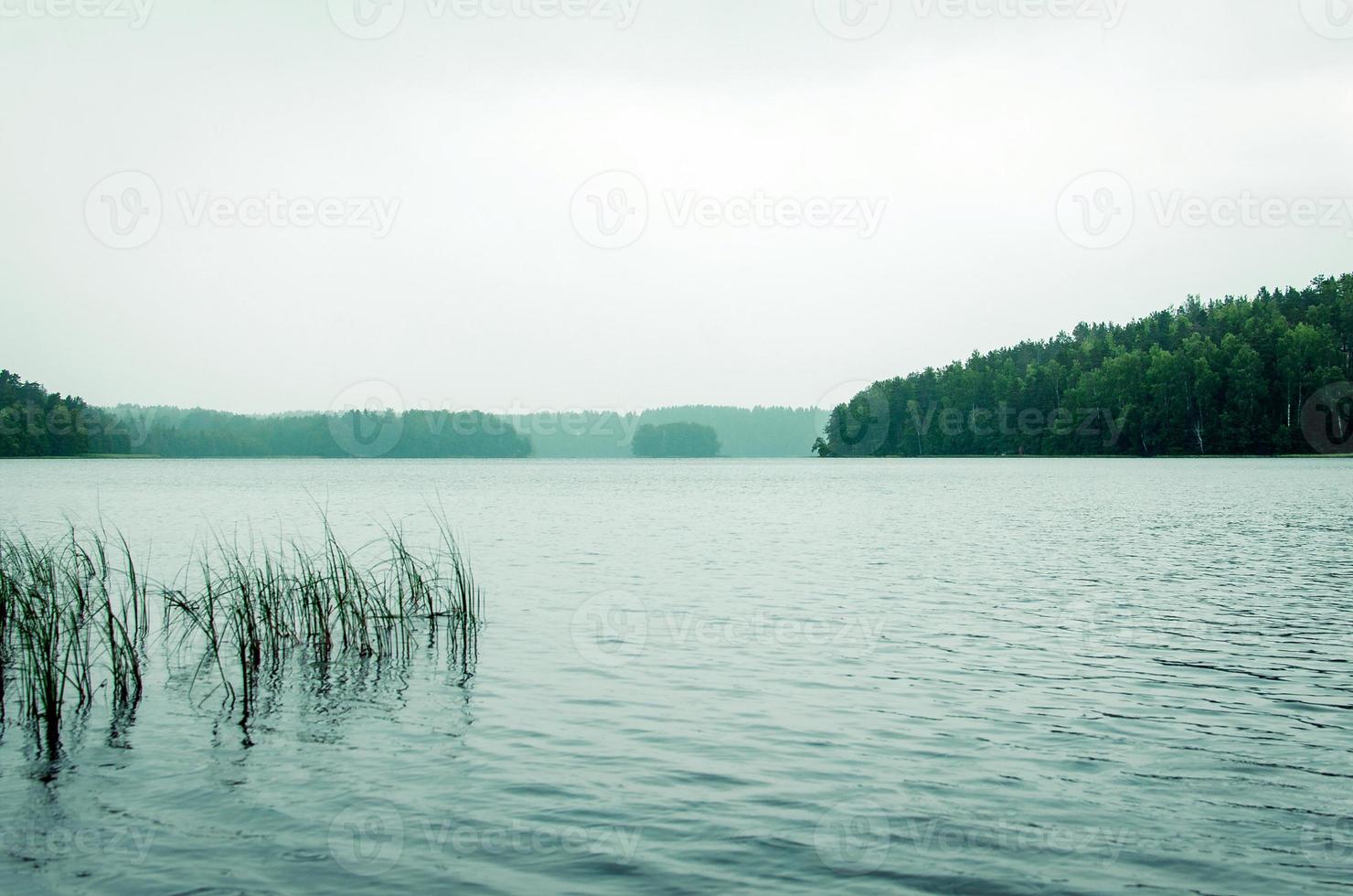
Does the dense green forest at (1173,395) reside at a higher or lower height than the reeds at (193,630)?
higher

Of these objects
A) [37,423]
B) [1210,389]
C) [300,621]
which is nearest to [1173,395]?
[1210,389]

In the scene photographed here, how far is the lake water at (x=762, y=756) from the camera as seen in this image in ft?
28.2

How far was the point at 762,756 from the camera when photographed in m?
11.5

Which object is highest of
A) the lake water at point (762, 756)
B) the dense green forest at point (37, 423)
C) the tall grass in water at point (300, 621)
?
the dense green forest at point (37, 423)

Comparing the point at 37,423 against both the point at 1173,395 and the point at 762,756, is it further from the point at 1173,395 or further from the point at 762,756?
the point at 762,756

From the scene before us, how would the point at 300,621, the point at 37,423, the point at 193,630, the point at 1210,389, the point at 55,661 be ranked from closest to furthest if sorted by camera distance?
the point at 55,661, the point at 193,630, the point at 300,621, the point at 1210,389, the point at 37,423

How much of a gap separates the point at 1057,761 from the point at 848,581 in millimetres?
15880

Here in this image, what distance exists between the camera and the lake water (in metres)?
8.59

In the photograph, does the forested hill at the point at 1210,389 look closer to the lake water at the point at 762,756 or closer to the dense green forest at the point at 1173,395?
the dense green forest at the point at 1173,395

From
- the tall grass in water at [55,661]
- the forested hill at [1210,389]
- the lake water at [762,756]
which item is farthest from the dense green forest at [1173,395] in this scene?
the tall grass in water at [55,661]

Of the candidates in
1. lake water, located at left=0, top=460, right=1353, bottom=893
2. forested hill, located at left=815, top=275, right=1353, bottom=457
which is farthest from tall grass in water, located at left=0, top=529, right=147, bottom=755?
forested hill, located at left=815, top=275, right=1353, bottom=457

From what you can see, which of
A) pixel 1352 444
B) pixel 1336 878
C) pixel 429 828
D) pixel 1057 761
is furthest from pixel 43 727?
pixel 1352 444

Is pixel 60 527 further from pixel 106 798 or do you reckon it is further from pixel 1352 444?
pixel 1352 444

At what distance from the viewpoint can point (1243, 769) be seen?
10.8m
